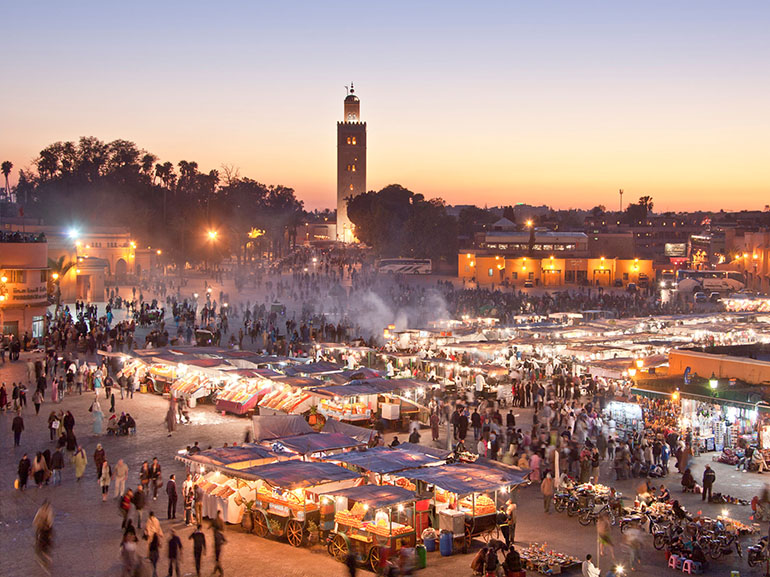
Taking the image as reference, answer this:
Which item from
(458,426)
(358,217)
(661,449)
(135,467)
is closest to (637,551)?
(661,449)

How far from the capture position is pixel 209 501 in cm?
1242

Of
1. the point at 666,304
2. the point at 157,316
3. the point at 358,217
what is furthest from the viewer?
the point at 358,217

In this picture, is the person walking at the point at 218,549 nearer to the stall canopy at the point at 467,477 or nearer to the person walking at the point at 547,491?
the stall canopy at the point at 467,477

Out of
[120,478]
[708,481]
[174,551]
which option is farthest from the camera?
[708,481]

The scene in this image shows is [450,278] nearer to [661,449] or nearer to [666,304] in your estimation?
[666,304]

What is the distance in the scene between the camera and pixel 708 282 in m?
56.1

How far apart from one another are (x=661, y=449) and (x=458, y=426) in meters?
4.19

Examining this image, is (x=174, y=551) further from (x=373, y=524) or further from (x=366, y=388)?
(x=366, y=388)

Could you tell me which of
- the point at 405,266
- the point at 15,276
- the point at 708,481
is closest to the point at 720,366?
the point at 708,481

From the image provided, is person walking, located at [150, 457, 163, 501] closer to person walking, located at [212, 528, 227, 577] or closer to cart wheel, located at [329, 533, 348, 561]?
person walking, located at [212, 528, 227, 577]

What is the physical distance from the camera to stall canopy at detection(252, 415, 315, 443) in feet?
51.0

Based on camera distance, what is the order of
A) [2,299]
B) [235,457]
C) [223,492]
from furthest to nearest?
1. [2,299]
2. [235,457]
3. [223,492]

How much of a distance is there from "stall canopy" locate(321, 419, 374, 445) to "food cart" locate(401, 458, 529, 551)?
340 centimetres

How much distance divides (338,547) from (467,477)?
2055mm
